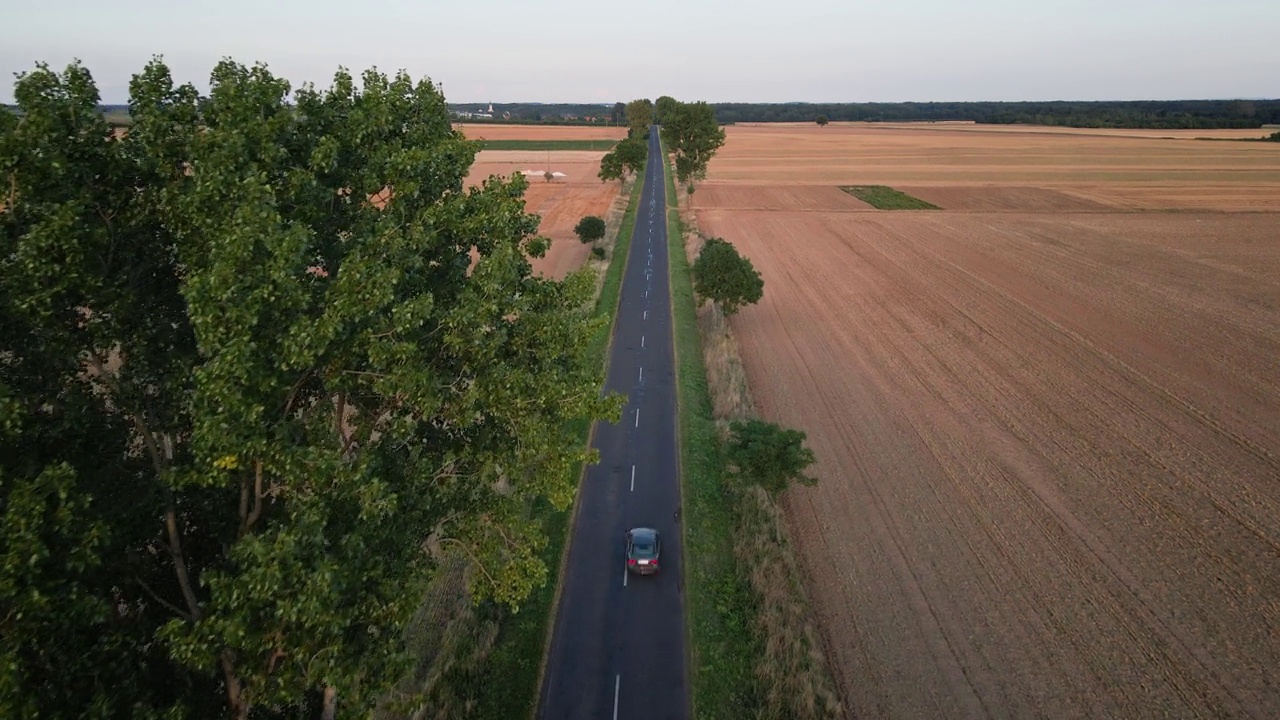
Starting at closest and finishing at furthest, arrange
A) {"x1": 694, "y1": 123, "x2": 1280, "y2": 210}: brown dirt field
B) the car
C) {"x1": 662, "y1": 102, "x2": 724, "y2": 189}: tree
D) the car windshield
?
the car < the car windshield < {"x1": 662, "y1": 102, "x2": 724, "y2": 189}: tree < {"x1": 694, "y1": 123, "x2": 1280, "y2": 210}: brown dirt field

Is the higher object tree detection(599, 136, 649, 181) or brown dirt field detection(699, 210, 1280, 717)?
tree detection(599, 136, 649, 181)

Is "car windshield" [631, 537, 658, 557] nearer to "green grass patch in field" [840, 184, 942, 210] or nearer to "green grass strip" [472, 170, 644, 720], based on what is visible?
"green grass strip" [472, 170, 644, 720]

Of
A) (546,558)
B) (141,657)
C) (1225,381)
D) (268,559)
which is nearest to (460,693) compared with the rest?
(546,558)

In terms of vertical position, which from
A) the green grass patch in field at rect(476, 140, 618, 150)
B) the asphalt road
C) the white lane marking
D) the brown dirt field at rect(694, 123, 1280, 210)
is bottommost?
the white lane marking

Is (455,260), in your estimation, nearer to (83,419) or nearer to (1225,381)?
(83,419)

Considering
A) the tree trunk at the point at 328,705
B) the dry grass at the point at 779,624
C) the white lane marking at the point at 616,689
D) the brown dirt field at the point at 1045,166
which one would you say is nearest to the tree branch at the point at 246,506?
the tree trunk at the point at 328,705

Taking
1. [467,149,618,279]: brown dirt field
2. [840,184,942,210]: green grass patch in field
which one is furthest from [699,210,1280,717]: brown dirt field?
[840,184,942,210]: green grass patch in field

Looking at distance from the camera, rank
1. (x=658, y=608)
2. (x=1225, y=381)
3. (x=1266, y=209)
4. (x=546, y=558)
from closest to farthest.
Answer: (x=658, y=608) → (x=546, y=558) → (x=1225, y=381) → (x=1266, y=209)
